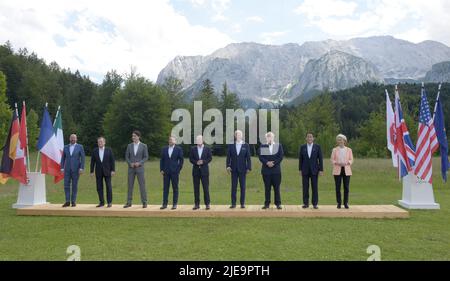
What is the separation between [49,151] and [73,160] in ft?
4.62

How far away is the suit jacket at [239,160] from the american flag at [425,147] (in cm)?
535

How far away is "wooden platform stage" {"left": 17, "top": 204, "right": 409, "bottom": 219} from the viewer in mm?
11320

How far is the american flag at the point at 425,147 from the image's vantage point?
13.0 meters

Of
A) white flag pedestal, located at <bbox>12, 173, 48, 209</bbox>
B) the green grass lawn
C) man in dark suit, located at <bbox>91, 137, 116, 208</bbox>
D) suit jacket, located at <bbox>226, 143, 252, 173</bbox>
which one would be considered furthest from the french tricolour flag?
suit jacket, located at <bbox>226, 143, 252, 173</bbox>

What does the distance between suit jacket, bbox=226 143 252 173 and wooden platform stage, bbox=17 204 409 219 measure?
1138 mm

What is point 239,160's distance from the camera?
12.1 metres

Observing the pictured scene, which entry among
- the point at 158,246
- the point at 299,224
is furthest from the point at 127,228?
the point at 299,224

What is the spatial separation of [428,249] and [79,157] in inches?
383

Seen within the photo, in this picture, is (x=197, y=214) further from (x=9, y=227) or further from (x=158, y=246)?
(x=9, y=227)

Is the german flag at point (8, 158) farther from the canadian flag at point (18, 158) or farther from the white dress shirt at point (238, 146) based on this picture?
the white dress shirt at point (238, 146)

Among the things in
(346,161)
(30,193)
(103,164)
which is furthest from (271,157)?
(30,193)

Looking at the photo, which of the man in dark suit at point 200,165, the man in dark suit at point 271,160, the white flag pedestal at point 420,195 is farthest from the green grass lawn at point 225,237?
the man in dark suit at point 271,160

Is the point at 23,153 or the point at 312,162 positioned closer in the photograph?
the point at 312,162

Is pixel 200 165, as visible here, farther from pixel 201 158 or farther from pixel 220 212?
pixel 220 212
